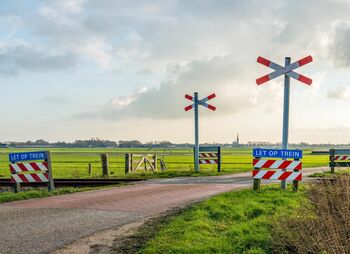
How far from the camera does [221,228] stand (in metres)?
8.26

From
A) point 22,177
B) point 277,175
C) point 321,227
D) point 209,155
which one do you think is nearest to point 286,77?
point 277,175

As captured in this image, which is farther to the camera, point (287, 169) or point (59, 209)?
point (287, 169)

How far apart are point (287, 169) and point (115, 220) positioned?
19.8 ft

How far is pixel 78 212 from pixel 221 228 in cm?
355

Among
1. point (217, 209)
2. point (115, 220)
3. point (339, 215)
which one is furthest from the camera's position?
point (217, 209)

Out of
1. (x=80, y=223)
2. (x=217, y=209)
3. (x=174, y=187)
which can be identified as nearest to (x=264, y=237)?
(x=217, y=209)

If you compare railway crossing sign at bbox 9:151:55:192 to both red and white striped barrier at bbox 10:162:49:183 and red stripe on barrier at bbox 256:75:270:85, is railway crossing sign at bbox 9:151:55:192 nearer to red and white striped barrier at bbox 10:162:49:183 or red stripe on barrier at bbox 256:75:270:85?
red and white striped barrier at bbox 10:162:49:183

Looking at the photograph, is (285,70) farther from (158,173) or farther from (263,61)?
(158,173)

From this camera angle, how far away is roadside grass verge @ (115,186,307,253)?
260 inches

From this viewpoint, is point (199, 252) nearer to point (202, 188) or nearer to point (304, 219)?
point (304, 219)

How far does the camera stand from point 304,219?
6.92 meters

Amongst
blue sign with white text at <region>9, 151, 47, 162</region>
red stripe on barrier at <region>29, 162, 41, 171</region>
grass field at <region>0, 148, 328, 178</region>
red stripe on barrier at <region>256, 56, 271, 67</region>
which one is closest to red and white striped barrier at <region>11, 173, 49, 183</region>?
red stripe on barrier at <region>29, 162, 41, 171</region>

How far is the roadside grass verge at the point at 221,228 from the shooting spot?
21.6 ft

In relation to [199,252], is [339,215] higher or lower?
higher
